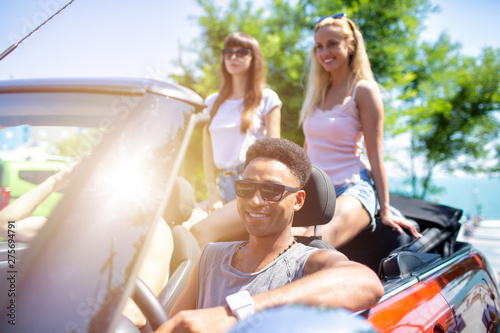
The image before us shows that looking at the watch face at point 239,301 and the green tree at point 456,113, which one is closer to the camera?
the watch face at point 239,301

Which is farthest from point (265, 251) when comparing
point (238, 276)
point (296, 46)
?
point (296, 46)

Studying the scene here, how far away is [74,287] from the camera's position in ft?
2.72

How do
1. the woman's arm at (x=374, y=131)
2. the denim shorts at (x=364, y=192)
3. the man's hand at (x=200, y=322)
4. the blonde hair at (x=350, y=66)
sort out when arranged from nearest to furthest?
1. the man's hand at (x=200, y=322)
2. the denim shorts at (x=364, y=192)
3. the woman's arm at (x=374, y=131)
4. the blonde hair at (x=350, y=66)

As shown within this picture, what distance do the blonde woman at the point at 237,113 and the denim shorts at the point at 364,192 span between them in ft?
2.33

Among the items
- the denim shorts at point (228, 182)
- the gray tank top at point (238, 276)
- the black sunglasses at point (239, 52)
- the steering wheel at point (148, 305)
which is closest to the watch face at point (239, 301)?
the steering wheel at point (148, 305)

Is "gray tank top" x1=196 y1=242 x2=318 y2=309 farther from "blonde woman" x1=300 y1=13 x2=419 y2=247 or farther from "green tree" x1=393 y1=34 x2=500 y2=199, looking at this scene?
"green tree" x1=393 y1=34 x2=500 y2=199

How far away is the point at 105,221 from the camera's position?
35.0 inches

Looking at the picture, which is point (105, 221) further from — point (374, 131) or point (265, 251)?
point (374, 131)

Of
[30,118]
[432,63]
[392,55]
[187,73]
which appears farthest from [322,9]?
[30,118]

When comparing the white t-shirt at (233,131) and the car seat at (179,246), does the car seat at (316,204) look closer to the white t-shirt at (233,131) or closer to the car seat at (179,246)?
the car seat at (179,246)

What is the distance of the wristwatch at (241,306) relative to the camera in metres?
0.98

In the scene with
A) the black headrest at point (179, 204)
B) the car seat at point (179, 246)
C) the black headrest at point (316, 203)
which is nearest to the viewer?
the car seat at point (179, 246)

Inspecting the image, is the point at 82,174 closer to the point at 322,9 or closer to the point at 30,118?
the point at 30,118

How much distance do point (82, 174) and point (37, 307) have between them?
0.31 meters
